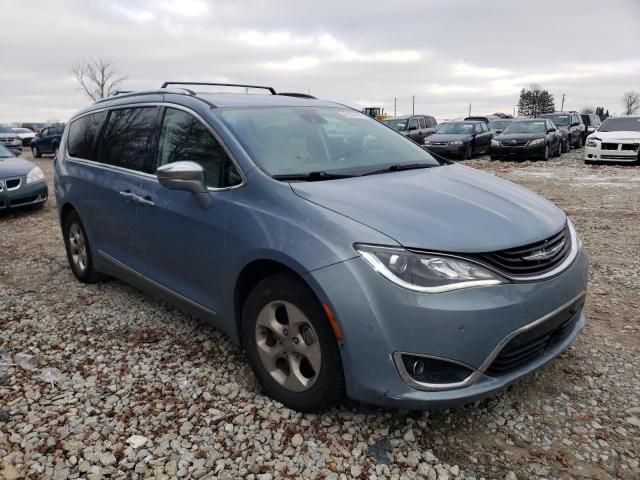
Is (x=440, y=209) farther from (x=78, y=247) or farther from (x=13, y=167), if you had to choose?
(x=13, y=167)

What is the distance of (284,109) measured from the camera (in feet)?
11.3

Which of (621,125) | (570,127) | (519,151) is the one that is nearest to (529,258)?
(519,151)

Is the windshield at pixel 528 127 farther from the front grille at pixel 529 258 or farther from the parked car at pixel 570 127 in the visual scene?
the front grille at pixel 529 258

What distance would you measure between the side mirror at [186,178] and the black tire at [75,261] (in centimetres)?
203

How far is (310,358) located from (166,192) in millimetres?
1492

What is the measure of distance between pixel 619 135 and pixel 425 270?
50.6ft

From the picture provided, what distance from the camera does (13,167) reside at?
8625 mm

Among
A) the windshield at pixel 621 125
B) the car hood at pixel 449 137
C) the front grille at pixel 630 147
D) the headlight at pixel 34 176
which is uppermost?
the windshield at pixel 621 125

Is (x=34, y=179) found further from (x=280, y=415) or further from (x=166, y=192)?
(x=280, y=415)

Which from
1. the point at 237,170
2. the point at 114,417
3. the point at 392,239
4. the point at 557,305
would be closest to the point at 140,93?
the point at 237,170

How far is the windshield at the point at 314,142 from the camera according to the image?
2.93 m

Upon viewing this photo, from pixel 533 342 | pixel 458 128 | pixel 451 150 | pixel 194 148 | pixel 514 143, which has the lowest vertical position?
pixel 451 150

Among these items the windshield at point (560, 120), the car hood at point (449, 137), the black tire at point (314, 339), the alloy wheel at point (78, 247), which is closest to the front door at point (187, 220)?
the black tire at point (314, 339)

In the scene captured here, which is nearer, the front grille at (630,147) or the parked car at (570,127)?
the front grille at (630,147)
